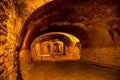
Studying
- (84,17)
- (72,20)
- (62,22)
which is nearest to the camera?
(84,17)

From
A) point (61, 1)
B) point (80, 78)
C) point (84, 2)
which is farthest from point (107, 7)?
point (80, 78)

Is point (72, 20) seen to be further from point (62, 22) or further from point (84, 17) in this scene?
point (84, 17)

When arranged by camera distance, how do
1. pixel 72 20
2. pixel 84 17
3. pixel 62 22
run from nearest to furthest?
Answer: pixel 84 17 → pixel 72 20 → pixel 62 22

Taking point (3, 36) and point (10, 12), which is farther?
point (10, 12)

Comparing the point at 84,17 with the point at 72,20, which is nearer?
the point at 84,17

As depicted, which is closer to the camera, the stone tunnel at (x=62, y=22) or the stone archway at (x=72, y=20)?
the stone tunnel at (x=62, y=22)

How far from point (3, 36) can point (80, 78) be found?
Result: 14.4 feet

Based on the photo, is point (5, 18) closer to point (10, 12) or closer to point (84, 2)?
point (10, 12)

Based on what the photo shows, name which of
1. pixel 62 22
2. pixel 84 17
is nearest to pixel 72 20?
pixel 62 22

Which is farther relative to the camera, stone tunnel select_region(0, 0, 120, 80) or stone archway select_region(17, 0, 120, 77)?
stone archway select_region(17, 0, 120, 77)

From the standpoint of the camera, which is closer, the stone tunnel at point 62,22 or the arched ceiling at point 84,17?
the stone tunnel at point 62,22

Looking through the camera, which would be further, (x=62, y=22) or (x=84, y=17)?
(x=62, y=22)

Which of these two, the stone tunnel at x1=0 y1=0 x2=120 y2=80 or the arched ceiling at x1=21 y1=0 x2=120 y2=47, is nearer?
the stone tunnel at x1=0 y1=0 x2=120 y2=80

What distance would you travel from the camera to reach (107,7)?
577 cm
